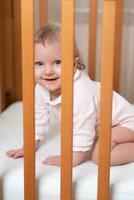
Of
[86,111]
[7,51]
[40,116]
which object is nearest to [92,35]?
[7,51]

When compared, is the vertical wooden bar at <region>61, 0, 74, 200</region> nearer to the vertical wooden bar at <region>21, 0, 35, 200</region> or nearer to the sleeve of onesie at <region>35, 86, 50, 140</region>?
the vertical wooden bar at <region>21, 0, 35, 200</region>

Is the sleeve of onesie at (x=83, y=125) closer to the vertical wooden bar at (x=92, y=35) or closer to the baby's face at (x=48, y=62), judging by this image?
the baby's face at (x=48, y=62)

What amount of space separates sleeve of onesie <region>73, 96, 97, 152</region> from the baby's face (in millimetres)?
94

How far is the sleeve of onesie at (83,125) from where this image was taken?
1.20 metres

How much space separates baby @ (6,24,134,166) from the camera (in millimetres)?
1202

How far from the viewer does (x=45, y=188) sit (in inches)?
44.8

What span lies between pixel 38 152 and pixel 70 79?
Result: 371 mm

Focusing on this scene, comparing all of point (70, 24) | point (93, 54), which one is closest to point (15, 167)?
point (70, 24)

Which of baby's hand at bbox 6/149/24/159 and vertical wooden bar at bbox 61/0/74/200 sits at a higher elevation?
vertical wooden bar at bbox 61/0/74/200

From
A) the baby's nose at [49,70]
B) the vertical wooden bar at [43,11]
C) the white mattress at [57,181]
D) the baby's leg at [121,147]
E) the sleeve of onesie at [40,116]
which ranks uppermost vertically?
the vertical wooden bar at [43,11]

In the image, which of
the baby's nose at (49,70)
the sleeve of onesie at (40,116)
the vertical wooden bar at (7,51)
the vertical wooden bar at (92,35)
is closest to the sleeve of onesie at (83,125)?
the baby's nose at (49,70)

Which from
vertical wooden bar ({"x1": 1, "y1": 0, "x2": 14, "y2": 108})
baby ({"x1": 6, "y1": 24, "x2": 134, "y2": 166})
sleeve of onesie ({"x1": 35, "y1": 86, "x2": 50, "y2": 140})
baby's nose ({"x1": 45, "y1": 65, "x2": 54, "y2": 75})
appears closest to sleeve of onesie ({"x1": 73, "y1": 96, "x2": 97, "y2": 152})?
baby ({"x1": 6, "y1": 24, "x2": 134, "y2": 166})

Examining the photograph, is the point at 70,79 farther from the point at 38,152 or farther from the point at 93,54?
the point at 93,54

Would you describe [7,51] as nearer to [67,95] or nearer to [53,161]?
[53,161]
